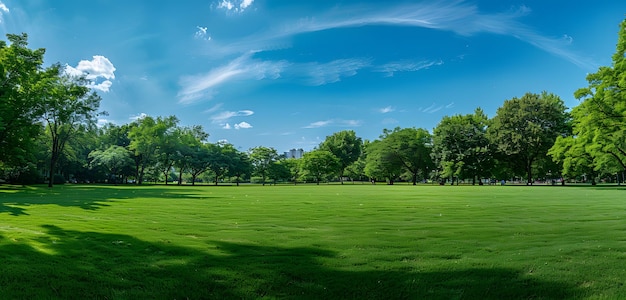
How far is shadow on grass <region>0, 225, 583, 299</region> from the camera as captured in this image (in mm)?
5652

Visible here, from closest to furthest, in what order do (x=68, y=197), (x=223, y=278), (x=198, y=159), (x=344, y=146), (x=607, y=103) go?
(x=223, y=278) < (x=68, y=197) < (x=607, y=103) < (x=198, y=159) < (x=344, y=146)

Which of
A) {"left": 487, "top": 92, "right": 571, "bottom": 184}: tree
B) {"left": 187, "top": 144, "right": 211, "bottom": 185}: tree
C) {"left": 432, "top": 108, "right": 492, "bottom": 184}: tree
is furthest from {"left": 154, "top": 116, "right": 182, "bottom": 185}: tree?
{"left": 487, "top": 92, "right": 571, "bottom": 184}: tree

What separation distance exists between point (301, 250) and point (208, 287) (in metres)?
2.68

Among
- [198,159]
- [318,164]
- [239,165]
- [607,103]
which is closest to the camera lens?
[607,103]

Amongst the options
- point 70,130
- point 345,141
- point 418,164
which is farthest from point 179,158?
point 345,141

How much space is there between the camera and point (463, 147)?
80.1 meters

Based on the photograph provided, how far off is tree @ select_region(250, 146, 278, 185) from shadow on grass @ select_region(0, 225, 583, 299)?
89071mm

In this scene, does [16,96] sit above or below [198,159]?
above

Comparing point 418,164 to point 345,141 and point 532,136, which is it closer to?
point 532,136

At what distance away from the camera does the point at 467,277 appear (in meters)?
6.48

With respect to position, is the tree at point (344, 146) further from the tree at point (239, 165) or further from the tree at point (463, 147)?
the tree at point (463, 147)

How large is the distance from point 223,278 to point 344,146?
12532 centimetres

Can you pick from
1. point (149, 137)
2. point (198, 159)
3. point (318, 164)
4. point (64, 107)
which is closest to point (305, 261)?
point (64, 107)

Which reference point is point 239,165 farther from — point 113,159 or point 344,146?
point 344,146
